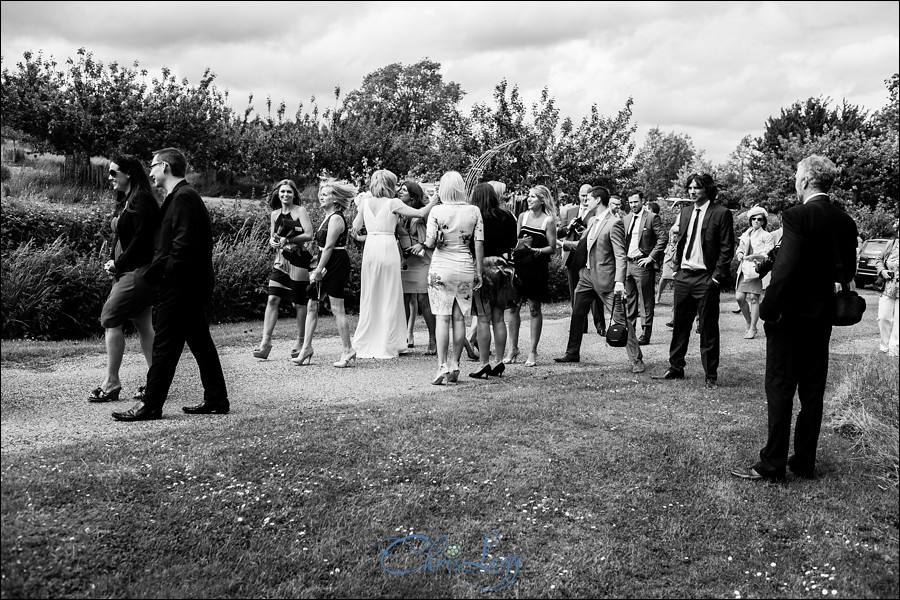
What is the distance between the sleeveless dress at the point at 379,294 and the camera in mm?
9039

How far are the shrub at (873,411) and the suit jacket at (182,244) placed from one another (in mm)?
4653

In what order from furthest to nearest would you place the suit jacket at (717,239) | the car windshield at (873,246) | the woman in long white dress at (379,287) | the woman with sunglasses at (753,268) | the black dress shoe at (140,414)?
the car windshield at (873,246) < the woman with sunglasses at (753,268) < the woman in long white dress at (379,287) < the suit jacket at (717,239) < the black dress shoe at (140,414)

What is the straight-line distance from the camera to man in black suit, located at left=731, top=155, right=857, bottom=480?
521 cm

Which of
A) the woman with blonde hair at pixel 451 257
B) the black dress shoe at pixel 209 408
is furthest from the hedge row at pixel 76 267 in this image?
the woman with blonde hair at pixel 451 257

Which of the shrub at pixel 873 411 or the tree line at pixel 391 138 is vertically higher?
the tree line at pixel 391 138

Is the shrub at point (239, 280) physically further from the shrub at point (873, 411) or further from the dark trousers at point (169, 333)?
the shrub at point (873, 411)

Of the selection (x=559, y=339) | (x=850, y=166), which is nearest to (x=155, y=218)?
(x=559, y=339)

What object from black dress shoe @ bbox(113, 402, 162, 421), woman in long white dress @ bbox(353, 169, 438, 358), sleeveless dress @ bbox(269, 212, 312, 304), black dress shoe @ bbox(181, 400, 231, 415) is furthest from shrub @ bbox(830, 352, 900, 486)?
sleeveless dress @ bbox(269, 212, 312, 304)

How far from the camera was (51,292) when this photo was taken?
10461mm

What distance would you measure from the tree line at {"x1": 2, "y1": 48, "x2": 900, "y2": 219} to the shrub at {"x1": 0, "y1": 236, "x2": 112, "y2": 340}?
11757 mm

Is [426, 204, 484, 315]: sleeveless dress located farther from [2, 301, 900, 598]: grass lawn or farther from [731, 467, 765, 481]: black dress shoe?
[731, 467, 765, 481]: black dress shoe

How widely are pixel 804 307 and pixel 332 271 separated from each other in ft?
15.7

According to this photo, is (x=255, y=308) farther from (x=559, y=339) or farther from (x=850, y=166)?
(x=850, y=166)

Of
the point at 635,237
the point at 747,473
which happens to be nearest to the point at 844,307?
the point at 747,473
